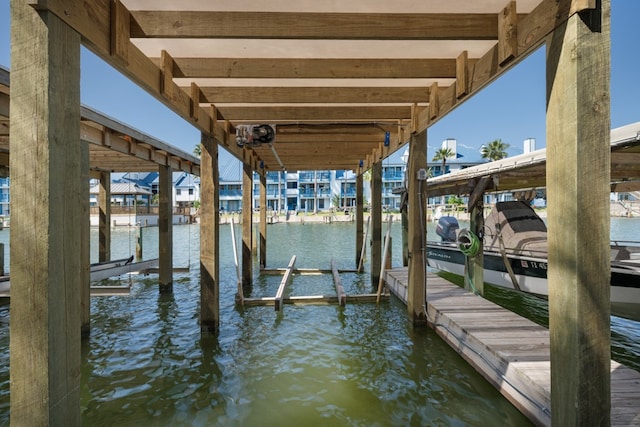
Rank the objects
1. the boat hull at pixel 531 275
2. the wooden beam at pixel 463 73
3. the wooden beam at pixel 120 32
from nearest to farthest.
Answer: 1. the wooden beam at pixel 120 32
2. the wooden beam at pixel 463 73
3. the boat hull at pixel 531 275

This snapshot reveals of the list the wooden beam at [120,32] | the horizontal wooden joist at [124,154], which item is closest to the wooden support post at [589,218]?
the wooden beam at [120,32]

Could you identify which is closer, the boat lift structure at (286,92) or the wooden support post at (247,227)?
the boat lift structure at (286,92)

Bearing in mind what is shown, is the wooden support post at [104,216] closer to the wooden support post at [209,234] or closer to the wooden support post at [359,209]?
the wooden support post at [209,234]

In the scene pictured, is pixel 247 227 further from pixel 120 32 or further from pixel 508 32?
pixel 508 32

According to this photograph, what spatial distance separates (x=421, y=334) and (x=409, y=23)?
4.71 metres

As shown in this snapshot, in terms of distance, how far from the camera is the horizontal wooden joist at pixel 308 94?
4777mm

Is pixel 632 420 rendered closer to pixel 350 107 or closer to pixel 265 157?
pixel 350 107

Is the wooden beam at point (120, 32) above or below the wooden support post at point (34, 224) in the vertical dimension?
above

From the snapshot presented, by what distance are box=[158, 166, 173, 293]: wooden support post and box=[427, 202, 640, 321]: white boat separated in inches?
284

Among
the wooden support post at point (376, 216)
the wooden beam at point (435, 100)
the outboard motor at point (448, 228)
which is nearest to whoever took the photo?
the wooden beam at point (435, 100)

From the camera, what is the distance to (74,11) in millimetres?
2172

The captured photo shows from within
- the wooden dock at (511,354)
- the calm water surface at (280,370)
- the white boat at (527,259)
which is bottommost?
the calm water surface at (280,370)

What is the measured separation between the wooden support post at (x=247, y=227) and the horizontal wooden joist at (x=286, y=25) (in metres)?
6.29

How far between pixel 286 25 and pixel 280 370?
4.09 m
